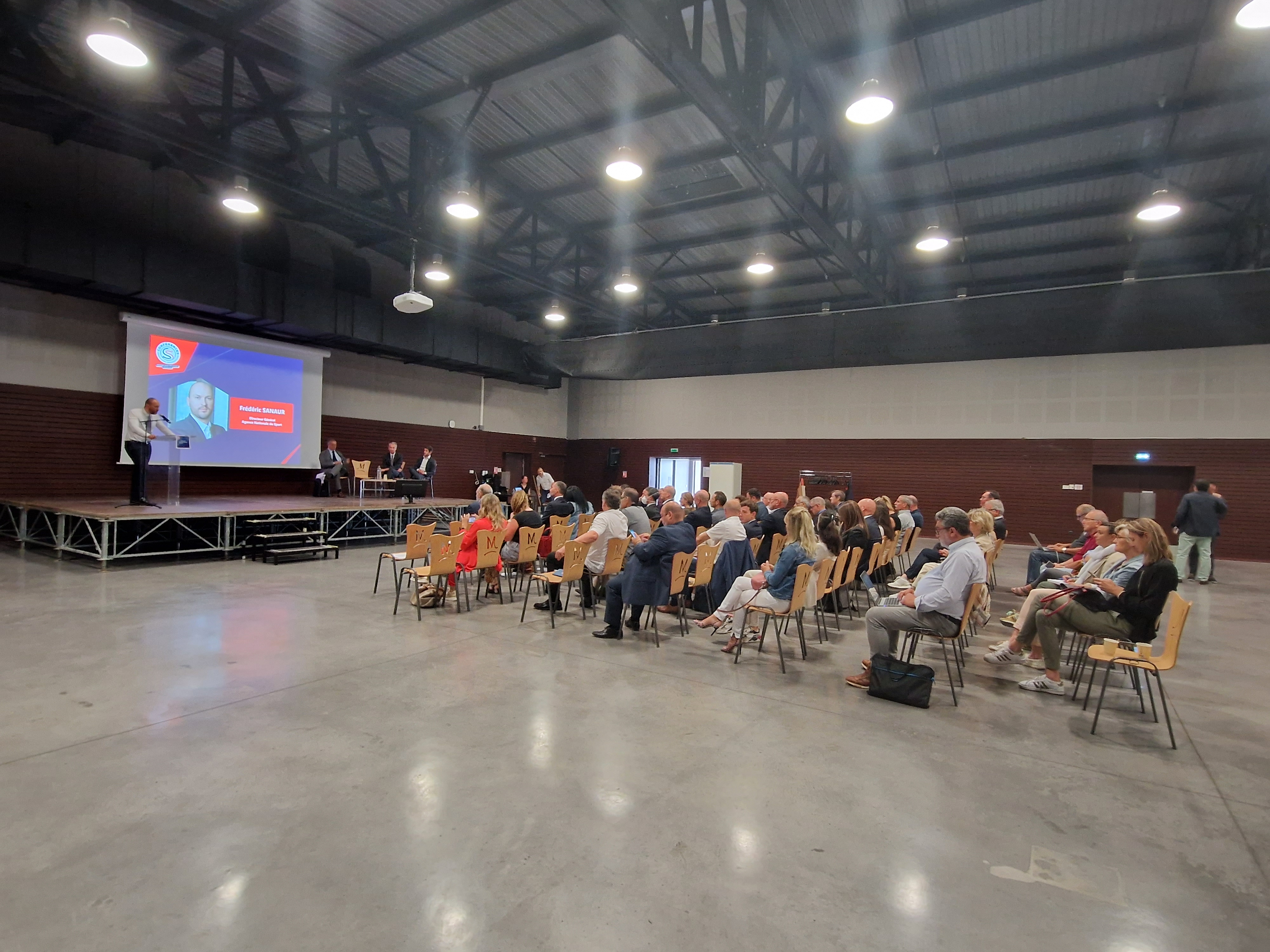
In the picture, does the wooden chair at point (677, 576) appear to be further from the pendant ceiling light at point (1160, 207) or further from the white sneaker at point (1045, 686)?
the pendant ceiling light at point (1160, 207)

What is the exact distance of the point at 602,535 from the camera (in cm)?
561

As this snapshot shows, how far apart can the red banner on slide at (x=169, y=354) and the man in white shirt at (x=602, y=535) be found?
8673mm

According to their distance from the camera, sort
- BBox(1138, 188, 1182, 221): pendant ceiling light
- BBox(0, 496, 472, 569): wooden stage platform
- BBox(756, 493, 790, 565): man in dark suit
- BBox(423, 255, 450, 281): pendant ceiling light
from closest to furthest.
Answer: BBox(756, 493, 790, 565): man in dark suit → BBox(1138, 188, 1182, 221): pendant ceiling light → BBox(0, 496, 472, 569): wooden stage platform → BBox(423, 255, 450, 281): pendant ceiling light

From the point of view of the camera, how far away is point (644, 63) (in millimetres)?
6156

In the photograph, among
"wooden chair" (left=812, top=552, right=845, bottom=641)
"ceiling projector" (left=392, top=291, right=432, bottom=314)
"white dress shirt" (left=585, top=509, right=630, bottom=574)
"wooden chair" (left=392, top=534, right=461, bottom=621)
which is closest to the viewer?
"wooden chair" (left=812, top=552, right=845, bottom=641)

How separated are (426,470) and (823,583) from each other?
11.2 metres

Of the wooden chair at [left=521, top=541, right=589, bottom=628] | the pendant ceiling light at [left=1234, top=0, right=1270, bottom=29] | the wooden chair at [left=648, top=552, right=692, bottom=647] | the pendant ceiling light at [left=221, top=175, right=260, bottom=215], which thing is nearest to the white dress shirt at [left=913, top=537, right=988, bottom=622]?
the wooden chair at [left=648, top=552, right=692, bottom=647]

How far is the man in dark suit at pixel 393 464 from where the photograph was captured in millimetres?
13469

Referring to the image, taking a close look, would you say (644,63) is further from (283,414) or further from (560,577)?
(283,414)

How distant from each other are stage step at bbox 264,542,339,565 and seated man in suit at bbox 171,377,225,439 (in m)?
3.49

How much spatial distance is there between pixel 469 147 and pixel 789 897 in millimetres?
8596

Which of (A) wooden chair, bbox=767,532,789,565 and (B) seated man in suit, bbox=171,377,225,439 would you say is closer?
(A) wooden chair, bbox=767,532,789,565

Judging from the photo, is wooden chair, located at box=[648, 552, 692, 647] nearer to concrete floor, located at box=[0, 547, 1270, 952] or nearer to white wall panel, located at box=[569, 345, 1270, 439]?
concrete floor, located at box=[0, 547, 1270, 952]

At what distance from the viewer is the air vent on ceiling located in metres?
8.40
